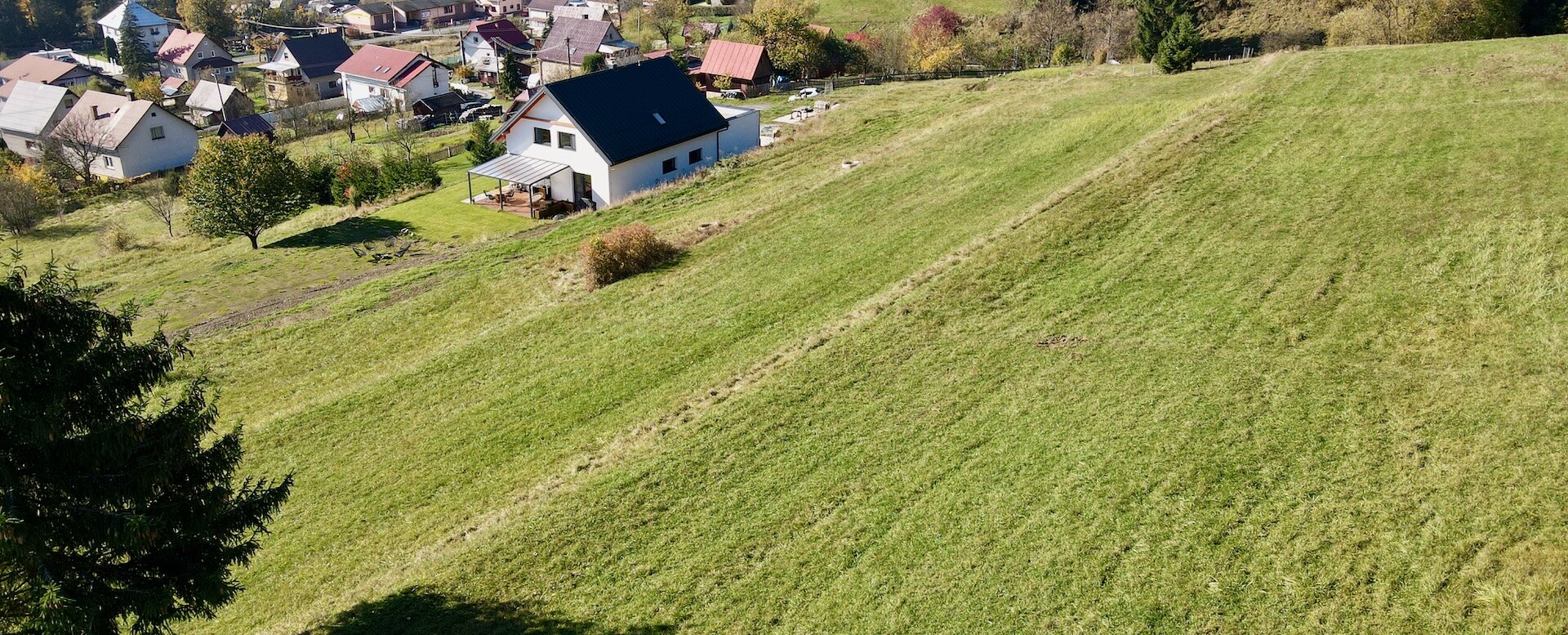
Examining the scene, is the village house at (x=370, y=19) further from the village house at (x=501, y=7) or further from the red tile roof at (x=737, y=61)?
the red tile roof at (x=737, y=61)

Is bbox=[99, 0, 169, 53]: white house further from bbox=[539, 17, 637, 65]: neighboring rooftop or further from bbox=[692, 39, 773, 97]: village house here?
bbox=[692, 39, 773, 97]: village house

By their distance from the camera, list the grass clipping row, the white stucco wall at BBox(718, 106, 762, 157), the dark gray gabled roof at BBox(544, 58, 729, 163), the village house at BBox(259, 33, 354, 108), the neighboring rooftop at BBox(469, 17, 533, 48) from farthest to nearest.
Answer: the neighboring rooftop at BBox(469, 17, 533, 48) → the village house at BBox(259, 33, 354, 108) → the white stucco wall at BBox(718, 106, 762, 157) → the dark gray gabled roof at BBox(544, 58, 729, 163) → the grass clipping row

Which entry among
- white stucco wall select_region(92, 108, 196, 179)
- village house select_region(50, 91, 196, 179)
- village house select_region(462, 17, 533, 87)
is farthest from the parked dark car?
village house select_region(50, 91, 196, 179)

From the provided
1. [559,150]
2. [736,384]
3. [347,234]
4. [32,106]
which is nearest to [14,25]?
[32,106]

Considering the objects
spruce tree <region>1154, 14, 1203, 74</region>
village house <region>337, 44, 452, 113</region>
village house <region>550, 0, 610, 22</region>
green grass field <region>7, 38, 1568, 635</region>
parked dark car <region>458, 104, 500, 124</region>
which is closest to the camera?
green grass field <region>7, 38, 1568, 635</region>

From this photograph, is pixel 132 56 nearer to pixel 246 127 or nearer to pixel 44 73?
pixel 44 73

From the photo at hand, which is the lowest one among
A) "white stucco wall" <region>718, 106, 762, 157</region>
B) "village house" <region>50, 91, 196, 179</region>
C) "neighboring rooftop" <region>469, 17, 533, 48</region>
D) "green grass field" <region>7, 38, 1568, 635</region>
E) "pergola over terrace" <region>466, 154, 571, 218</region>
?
"green grass field" <region>7, 38, 1568, 635</region>

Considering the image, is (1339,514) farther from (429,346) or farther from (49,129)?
(49,129)
